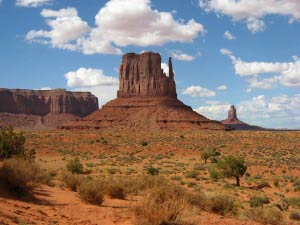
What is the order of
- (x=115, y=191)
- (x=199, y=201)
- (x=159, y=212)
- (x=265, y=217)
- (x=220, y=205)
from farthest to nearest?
(x=115, y=191) → (x=220, y=205) → (x=199, y=201) → (x=265, y=217) → (x=159, y=212)

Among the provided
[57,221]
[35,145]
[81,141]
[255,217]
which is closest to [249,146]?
[81,141]

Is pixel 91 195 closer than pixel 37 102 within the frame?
Yes

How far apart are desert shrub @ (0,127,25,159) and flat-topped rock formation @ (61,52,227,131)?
243 feet

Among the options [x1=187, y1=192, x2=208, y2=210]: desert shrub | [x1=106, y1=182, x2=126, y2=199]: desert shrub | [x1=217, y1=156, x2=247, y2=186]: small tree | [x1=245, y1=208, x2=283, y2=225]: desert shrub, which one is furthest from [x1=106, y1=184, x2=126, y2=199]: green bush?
[x1=217, y1=156, x2=247, y2=186]: small tree

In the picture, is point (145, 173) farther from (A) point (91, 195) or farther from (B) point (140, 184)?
(A) point (91, 195)

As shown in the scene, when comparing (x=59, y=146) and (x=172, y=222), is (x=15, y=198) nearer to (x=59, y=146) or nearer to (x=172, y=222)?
(x=172, y=222)

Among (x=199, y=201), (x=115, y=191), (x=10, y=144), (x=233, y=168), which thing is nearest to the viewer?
(x=199, y=201)

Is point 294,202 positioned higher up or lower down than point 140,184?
lower down

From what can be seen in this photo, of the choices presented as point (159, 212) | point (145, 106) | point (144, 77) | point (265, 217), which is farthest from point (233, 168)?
point (144, 77)

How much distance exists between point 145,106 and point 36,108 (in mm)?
97213

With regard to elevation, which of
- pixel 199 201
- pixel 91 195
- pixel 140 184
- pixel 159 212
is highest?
pixel 159 212

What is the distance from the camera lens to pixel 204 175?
30141 mm

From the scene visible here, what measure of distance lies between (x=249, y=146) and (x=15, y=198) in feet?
→ 154

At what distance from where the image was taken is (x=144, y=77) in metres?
125
